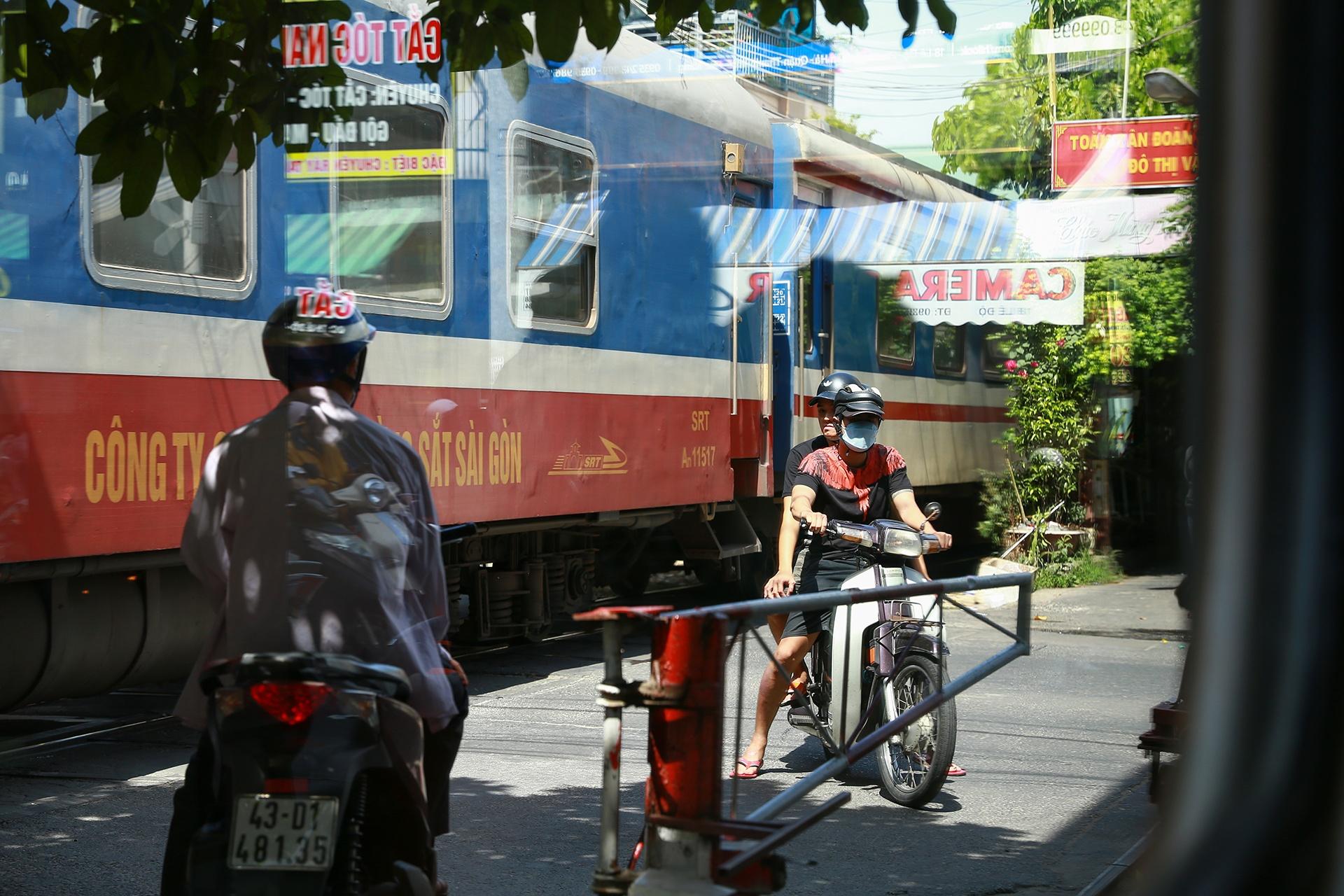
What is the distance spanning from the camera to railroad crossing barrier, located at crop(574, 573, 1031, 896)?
3645mm

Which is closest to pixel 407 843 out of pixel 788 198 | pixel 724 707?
pixel 724 707

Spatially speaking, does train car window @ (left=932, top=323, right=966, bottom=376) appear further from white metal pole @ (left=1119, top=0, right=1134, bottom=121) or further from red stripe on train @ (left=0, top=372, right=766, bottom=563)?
white metal pole @ (left=1119, top=0, right=1134, bottom=121)

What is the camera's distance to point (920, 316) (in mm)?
4695

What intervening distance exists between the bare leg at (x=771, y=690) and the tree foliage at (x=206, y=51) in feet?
5.69

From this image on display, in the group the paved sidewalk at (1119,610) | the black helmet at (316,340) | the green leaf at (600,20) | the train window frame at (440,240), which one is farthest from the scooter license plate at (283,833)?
the train window frame at (440,240)

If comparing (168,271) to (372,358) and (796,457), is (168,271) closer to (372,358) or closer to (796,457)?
(372,358)

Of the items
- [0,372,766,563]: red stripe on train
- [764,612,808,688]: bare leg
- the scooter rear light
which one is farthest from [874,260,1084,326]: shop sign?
the scooter rear light

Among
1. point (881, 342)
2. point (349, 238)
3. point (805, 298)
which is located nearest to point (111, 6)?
point (349, 238)

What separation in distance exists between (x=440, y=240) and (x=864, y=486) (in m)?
2.09

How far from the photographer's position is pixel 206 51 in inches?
176

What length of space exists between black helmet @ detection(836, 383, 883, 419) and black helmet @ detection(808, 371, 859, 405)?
2 cm

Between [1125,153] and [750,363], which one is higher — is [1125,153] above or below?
above

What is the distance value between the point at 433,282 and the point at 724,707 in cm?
338

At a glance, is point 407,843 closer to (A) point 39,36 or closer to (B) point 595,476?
(A) point 39,36
